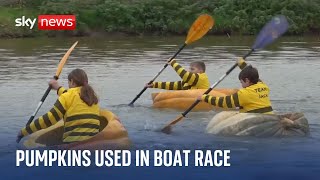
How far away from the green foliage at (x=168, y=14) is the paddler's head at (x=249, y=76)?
2634 centimetres

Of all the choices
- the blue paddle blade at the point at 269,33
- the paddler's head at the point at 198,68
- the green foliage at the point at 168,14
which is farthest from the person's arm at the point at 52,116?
the green foliage at the point at 168,14

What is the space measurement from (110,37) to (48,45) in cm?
642

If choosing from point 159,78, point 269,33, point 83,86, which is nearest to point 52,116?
point 83,86

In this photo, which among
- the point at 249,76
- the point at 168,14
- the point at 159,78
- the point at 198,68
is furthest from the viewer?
the point at 168,14

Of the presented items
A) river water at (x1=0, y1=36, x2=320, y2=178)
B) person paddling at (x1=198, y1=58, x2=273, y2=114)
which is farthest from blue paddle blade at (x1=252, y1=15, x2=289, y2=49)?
river water at (x1=0, y1=36, x2=320, y2=178)

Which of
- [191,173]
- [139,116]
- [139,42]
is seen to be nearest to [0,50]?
[139,42]

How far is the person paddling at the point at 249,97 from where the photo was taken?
9141 mm

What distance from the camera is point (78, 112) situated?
25.7 feet

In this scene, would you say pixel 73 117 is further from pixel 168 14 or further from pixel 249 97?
pixel 168 14

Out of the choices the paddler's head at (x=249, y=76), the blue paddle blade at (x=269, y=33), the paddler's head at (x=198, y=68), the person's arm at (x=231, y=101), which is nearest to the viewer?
the paddler's head at (x=249, y=76)

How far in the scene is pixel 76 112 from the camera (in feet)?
25.7

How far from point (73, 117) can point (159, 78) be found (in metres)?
9.38

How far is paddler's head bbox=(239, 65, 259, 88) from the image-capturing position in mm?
9078

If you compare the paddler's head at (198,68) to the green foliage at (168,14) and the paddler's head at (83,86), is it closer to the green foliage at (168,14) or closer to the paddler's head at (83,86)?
the paddler's head at (83,86)
